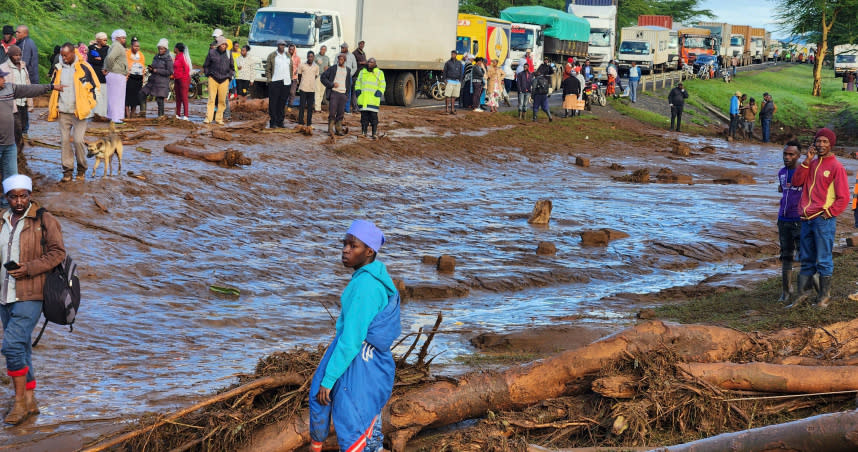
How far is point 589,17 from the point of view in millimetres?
44406

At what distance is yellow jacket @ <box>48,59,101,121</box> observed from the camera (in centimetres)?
1175

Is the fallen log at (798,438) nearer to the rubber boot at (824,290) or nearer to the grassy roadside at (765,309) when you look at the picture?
the grassy roadside at (765,309)

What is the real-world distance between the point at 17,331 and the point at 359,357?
2853 mm

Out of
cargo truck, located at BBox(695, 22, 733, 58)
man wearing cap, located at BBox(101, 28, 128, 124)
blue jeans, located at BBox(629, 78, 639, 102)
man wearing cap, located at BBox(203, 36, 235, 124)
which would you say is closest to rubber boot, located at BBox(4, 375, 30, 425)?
man wearing cap, located at BBox(101, 28, 128, 124)

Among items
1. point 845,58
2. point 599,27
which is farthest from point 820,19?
point 599,27

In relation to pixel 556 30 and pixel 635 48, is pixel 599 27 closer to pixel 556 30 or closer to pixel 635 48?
pixel 635 48

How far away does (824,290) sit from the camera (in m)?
9.02

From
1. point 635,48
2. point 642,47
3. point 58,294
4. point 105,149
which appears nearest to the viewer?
point 58,294

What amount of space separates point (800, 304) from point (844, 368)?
340 cm

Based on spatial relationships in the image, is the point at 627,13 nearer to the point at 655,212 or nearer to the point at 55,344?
the point at 655,212

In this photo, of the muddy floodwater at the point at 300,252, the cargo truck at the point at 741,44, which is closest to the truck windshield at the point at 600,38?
the muddy floodwater at the point at 300,252

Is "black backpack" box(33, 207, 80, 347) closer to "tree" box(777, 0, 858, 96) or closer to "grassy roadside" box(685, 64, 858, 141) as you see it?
"grassy roadside" box(685, 64, 858, 141)

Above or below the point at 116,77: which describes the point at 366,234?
below

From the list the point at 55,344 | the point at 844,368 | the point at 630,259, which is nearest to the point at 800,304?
the point at 844,368
